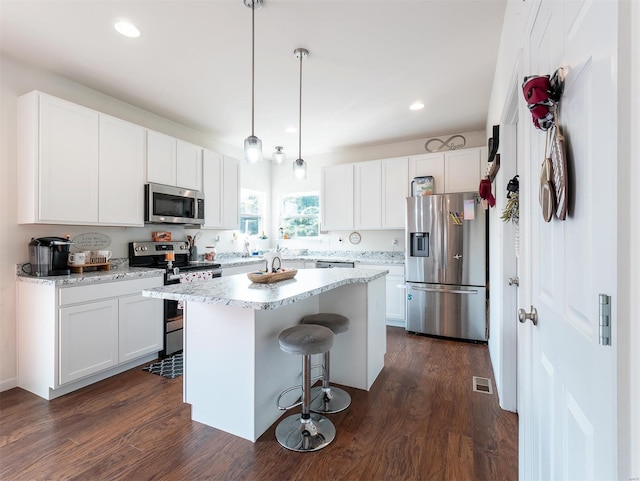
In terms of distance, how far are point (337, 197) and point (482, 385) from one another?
3.15m

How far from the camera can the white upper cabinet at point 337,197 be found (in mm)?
4758

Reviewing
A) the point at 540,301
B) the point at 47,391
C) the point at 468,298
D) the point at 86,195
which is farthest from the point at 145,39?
the point at 468,298

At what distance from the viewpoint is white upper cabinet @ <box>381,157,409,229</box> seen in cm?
436

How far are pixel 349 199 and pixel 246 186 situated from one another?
5.78 ft

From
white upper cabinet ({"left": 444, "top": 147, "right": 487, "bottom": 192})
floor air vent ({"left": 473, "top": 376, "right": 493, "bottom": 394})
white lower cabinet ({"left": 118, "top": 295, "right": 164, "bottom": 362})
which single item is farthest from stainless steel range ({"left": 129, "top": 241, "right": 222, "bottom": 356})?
white upper cabinet ({"left": 444, "top": 147, "right": 487, "bottom": 192})

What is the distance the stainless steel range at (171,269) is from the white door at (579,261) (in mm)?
2774

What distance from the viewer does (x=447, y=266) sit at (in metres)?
3.71

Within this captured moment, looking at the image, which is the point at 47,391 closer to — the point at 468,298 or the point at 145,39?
the point at 145,39

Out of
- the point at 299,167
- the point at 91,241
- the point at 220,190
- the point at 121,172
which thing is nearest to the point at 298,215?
the point at 220,190

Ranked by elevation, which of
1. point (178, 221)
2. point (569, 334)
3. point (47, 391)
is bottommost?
point (47, 391)

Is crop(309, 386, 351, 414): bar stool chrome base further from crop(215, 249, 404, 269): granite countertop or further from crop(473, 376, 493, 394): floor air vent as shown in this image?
crop(215, 249, 404, 269): granite countertop

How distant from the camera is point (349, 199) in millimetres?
4754

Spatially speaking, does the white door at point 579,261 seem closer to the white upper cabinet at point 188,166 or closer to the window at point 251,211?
the white upper cabinet at point 188,166

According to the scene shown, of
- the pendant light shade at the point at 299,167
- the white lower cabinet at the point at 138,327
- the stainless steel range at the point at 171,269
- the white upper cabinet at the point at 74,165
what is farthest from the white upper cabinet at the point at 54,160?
the pendant light shade at the point at 299,167
